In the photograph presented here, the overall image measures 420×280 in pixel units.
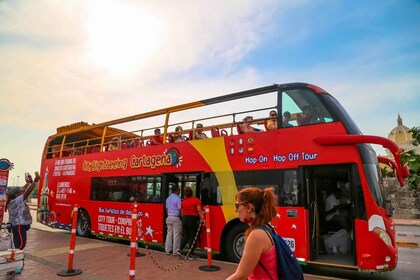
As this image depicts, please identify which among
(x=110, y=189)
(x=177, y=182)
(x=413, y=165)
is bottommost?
(x=110, y=189)

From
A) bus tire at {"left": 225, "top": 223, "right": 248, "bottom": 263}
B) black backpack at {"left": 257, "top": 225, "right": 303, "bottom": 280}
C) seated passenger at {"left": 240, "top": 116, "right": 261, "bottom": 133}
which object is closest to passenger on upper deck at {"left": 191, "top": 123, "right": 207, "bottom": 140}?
seated passenger at {"left": 240, "top": 116, "right": 261, "bottom": 133}

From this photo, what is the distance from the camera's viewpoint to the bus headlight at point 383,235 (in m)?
5.90

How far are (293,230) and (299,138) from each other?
2.04m

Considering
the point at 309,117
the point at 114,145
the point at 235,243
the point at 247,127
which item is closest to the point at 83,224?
the point at 114,145

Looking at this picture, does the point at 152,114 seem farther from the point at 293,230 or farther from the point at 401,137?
the point at 401,137

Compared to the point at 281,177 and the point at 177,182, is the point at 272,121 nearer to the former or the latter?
the point at 281,177

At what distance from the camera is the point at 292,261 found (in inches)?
87.7

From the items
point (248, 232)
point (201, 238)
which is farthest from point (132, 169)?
point (248, 232)

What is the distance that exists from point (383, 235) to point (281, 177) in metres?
2.29

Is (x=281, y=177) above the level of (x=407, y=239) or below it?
above

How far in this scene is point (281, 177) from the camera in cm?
718

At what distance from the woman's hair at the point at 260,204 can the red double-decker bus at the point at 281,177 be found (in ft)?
15.1

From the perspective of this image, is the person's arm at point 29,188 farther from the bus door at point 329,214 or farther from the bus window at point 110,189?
the bus door at point 329,214

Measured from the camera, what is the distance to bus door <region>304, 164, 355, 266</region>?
6.72m
